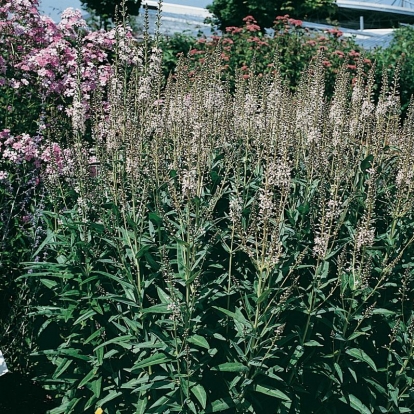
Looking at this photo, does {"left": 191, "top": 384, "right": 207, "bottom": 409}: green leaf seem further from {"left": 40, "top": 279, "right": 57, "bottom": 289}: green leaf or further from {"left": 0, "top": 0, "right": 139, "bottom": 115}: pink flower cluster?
{"left": 0, "top": 0, "right": 139, "bottom": 115}: pink flower cluster

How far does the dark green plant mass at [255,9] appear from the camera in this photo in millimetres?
27422

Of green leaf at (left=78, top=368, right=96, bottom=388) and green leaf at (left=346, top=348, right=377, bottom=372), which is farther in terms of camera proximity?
green leaf at (left=78, top=368, right=96, bottom=388)

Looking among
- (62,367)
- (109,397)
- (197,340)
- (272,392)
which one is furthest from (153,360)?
(62,367)

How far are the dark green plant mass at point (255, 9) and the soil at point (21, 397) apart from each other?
81.4ft

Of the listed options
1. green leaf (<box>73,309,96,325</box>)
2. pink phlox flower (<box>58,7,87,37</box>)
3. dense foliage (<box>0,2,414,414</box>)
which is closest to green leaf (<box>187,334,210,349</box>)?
dense foliage (<box>0,2,414,414</box>)

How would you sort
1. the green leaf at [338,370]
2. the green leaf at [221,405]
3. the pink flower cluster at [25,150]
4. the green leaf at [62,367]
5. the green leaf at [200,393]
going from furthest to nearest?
the pink flower cluster at [25,150] → the green leaf at [62,367] → the green leaf at [338,370] → the green leaf at [221,405] → the green leaf at [200,393]

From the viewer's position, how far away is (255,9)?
27.7 m

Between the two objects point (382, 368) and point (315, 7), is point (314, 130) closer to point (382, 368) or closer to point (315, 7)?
point (382, 368)

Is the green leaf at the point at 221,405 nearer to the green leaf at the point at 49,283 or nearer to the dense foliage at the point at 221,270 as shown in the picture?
the dense foliage at the point at 221,270

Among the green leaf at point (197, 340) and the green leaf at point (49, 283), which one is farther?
the green leaf at point (49, 283)

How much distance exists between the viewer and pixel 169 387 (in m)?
3.37

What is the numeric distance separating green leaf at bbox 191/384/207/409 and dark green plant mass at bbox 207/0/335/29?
25561mm

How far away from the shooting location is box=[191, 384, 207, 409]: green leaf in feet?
10.5

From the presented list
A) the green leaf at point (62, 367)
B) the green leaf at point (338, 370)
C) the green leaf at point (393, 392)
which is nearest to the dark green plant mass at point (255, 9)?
the green leaf at point (62, 367)
